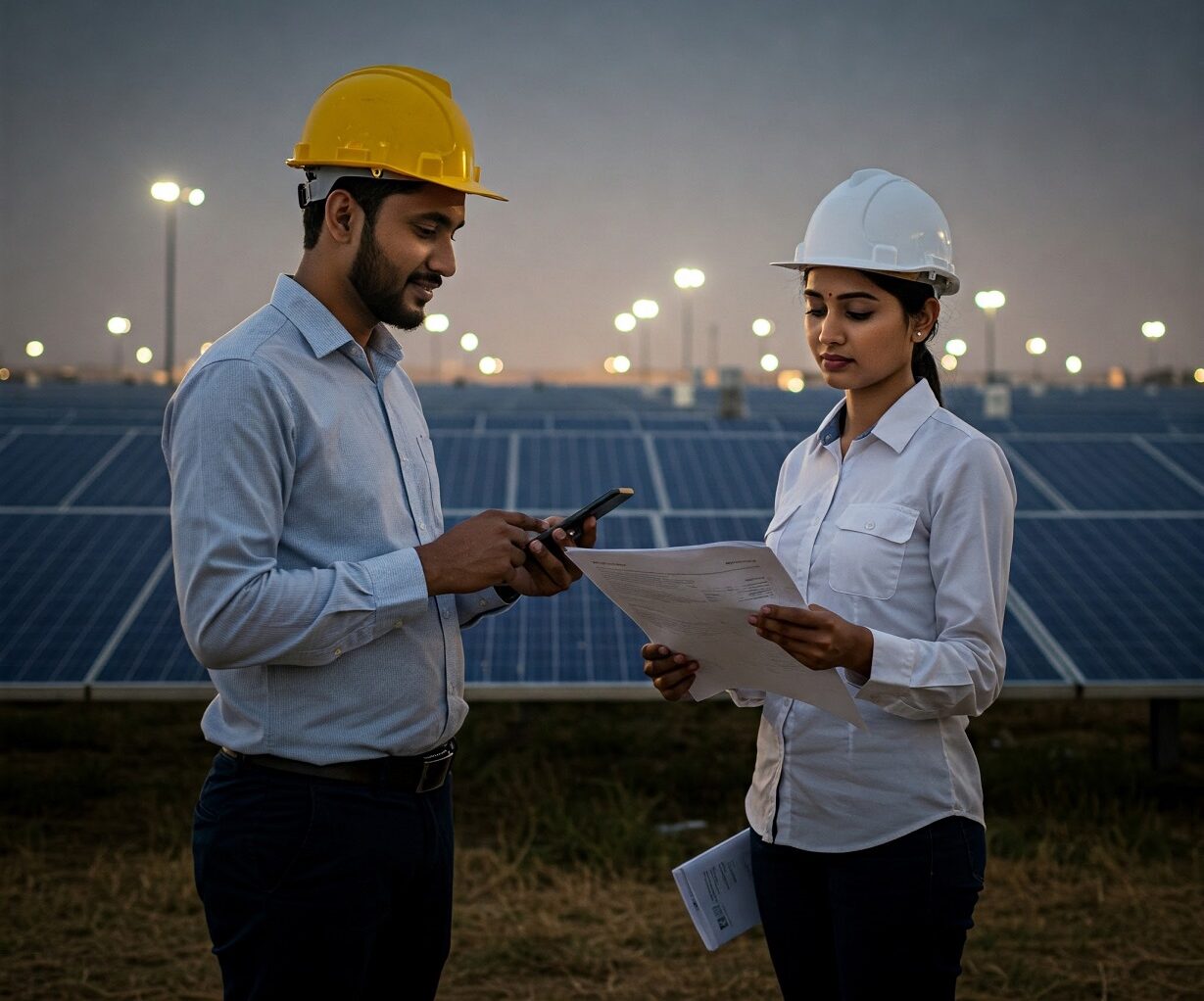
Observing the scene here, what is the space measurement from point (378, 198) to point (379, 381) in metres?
0.39

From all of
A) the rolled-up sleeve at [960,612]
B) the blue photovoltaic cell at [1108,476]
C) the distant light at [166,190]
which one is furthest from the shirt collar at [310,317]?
the distant light at [166,190]

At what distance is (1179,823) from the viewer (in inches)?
262

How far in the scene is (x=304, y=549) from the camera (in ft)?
8.43

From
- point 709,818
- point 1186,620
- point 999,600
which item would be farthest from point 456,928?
point 1186,620

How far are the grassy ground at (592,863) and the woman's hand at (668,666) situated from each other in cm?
228

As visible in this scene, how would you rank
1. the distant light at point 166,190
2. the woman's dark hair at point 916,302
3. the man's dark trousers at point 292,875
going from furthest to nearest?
the distant light at point 166,190, the woman's dark hair at point 916,302, the man's dark trousers at point 292,875

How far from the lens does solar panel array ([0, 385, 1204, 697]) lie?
20.7 ft

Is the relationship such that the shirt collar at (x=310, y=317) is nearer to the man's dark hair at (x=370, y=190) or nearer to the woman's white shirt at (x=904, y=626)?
the man's dark hair at (x=370, y=190)

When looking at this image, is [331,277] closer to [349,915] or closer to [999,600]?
[349,915]

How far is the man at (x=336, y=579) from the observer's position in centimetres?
243

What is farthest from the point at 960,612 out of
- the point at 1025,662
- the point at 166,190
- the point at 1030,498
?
the point at 166,190

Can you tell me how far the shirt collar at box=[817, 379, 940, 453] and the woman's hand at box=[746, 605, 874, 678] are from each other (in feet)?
1.59

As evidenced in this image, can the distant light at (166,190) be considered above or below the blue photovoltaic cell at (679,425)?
above

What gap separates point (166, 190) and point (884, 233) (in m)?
13.9
